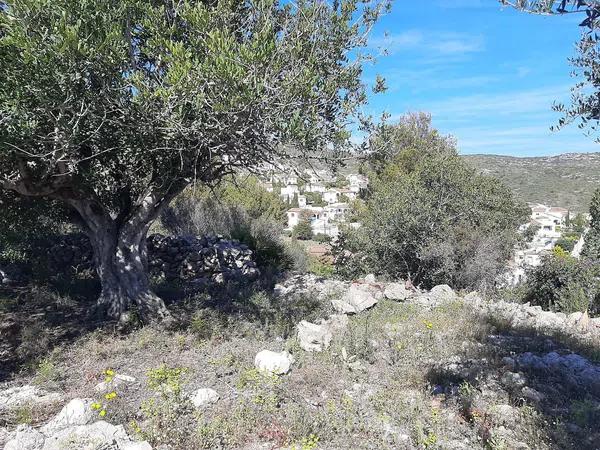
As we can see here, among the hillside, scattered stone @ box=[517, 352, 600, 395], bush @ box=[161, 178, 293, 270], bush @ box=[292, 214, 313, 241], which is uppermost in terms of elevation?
the hillside

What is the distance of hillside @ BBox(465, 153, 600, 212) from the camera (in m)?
50.1

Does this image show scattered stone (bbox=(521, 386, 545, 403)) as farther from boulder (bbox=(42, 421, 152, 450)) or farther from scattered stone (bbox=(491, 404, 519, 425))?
boulder (bbox=(42, 421, 152, 450))

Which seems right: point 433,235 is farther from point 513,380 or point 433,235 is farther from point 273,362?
point 273,362

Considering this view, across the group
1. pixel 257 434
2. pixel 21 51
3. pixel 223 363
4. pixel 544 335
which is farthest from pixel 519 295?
pixel 21 51

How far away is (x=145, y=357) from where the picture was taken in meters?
6.32

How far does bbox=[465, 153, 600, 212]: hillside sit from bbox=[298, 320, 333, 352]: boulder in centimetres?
4361

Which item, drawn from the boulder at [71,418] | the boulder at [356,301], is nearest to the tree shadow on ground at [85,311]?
the boulder at [356,301]

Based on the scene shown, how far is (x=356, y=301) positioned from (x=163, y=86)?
5.82 meters

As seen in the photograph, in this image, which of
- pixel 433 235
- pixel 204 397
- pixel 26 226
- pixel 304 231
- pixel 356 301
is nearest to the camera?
pixel 204 397

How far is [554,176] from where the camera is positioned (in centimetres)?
5709

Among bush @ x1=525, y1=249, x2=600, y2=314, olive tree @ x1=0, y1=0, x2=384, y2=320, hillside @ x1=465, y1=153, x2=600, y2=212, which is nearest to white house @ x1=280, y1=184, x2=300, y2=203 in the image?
olive tree @ x1=0, y1=0, x2=384, y2=320

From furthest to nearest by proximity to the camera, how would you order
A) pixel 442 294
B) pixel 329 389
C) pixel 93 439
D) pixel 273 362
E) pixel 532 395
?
pixel 442 294
pixel 273 362
pixel 329 389
pixel 532 395
pixel 93 439

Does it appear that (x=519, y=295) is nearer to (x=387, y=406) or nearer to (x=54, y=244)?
(x=387, y=406)

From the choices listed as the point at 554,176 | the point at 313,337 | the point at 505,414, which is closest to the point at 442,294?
the point at 313,337
